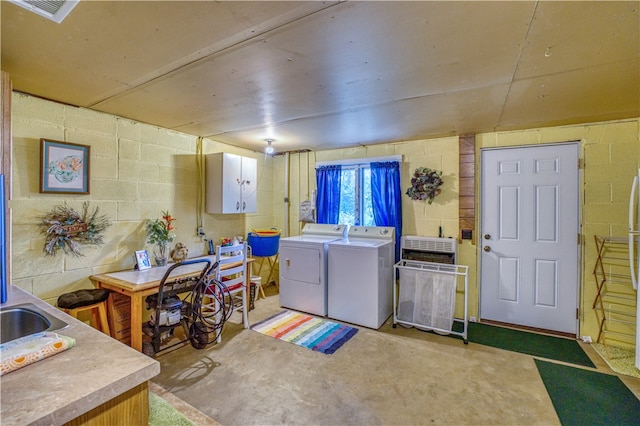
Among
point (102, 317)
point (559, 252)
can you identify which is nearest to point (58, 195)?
point (102, 317)

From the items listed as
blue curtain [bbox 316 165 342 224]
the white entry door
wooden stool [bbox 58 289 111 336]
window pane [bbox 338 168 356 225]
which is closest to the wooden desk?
wooden stool [bbox 58 289 111 336]

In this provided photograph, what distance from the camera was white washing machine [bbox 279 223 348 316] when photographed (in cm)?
355

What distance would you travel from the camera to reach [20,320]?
1.38m

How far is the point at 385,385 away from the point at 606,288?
250 cm

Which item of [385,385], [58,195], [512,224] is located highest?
[58,195]

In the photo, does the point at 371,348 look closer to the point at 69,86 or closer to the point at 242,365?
the point at 242,365

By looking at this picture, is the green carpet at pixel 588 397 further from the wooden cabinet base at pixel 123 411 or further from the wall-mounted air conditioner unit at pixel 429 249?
the wooden cabinet base at pixel 123 411

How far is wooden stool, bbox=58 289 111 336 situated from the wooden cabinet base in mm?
1928

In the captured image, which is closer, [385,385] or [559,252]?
[385,385]

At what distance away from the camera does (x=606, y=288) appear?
2883 millimetres

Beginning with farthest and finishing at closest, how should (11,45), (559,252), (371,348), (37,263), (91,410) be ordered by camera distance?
(559,252), (371,348), (37,263), (11,45), (91,410)

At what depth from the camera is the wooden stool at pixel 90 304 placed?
229 centimetres

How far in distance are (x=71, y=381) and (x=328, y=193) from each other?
369 centimetres

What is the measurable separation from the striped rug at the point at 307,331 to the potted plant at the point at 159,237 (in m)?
1.25
